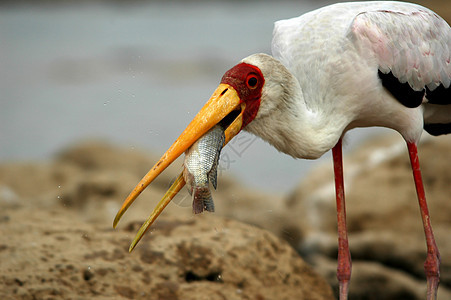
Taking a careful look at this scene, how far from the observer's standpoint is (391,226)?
734cm

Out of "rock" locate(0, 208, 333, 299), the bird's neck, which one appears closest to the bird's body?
the bird's neck

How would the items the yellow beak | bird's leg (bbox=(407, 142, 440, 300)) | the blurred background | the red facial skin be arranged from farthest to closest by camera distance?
the blurred background, bird's leg (bbox=(407, 142, 440, 300)), the red facial skin, the yellow beak

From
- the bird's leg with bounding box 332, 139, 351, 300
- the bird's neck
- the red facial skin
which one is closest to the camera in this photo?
the red facial skin

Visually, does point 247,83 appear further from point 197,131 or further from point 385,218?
point 385,218

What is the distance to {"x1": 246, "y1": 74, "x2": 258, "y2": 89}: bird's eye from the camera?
12.8 feet

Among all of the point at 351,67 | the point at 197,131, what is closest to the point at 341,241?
the point at 351,67

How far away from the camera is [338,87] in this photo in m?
4.42

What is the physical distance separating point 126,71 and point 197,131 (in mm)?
17618

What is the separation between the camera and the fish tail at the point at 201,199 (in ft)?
12.2

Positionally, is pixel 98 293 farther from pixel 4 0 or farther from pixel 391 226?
pixel 4 0

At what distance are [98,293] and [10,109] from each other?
46.8 ft

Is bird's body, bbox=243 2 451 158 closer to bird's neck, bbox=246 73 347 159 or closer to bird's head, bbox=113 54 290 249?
bird's neck, bbox=246 73 347 159

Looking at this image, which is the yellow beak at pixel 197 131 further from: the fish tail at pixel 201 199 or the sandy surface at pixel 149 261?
the sandy surface at pixel 149 261

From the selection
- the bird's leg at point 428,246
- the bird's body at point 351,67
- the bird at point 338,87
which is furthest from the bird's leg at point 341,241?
the bird's leg at point 428,246
